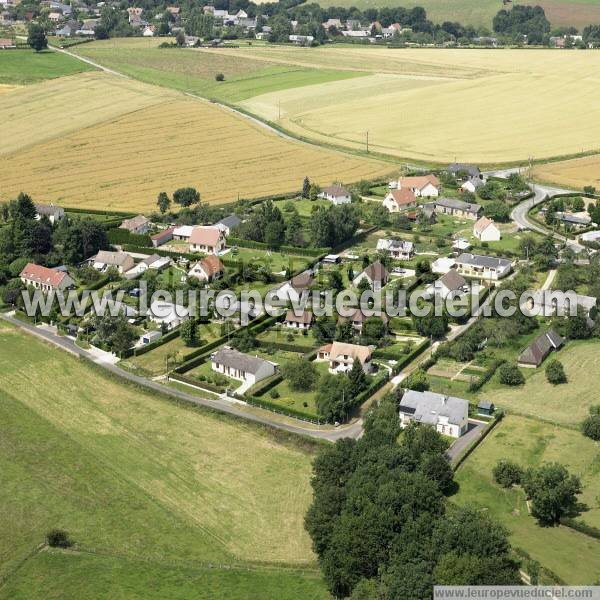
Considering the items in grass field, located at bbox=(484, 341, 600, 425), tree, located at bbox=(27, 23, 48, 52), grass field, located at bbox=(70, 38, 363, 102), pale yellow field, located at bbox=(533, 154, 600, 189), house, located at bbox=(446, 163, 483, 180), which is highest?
tree, located at bbox=(27, 23, 48, 52)

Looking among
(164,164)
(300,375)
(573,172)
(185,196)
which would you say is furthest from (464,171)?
(300,375)

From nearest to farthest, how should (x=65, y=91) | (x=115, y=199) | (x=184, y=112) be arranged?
(x=115, y=199) < (x=184, y=112) < (x=65, y=91)

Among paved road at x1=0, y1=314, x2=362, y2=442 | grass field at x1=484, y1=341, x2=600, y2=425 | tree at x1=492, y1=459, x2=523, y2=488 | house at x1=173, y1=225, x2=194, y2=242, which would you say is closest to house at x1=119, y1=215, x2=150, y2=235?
house at x1=173, y1=225, x2=194, y2=242

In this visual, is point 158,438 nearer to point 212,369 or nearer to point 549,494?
point 212,369

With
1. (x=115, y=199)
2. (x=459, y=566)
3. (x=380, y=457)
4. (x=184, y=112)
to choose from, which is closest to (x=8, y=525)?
(x=380, y=457)

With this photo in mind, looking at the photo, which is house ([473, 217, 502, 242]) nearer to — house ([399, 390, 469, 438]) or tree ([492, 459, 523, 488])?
house ([399, 390, 469, 438])

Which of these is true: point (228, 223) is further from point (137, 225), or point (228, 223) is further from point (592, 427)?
point (592, 427)

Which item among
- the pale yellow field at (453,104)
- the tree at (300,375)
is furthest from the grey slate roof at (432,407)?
the pale yellow field at (453,104)
